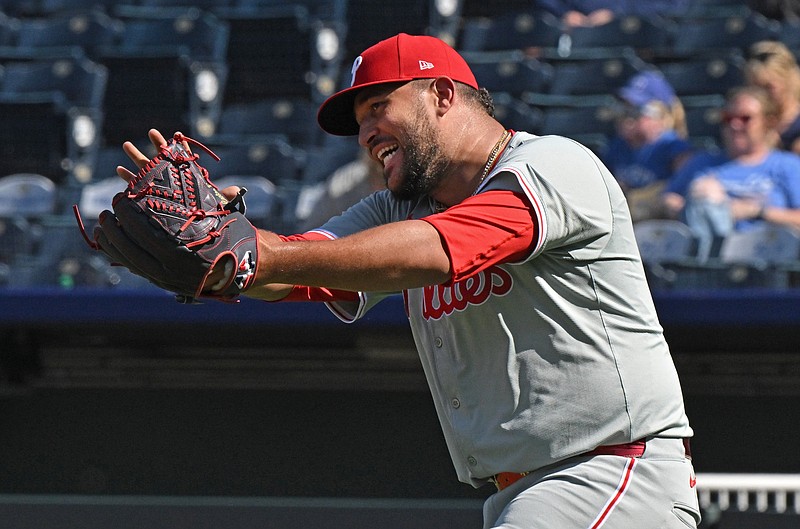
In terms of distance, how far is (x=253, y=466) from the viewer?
528 cm

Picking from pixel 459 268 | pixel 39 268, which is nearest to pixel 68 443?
pixel 39 268

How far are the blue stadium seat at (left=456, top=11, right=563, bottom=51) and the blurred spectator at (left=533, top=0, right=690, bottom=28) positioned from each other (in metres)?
0.17

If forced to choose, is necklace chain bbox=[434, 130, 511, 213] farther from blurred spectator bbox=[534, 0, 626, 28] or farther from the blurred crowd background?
blurred spectator bbox=[534, 0, 626, 28]

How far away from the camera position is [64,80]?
705 centimetres

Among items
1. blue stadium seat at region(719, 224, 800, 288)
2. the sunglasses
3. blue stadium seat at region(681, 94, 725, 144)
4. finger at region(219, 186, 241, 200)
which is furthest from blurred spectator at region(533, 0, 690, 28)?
finger at region(219, 186, 241, 200)

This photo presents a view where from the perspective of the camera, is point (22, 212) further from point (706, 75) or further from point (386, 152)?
point (386, 152)

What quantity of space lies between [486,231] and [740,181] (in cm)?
354

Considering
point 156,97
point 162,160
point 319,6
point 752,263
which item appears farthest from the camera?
point 319,6

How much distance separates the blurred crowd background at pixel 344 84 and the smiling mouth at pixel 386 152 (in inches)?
89.3

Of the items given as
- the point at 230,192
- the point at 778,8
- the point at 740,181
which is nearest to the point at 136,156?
the point at 230,192

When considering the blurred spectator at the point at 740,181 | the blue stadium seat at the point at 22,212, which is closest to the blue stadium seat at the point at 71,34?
the blue stadium seat at the point at 22,212

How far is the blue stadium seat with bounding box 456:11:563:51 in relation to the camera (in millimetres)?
7102

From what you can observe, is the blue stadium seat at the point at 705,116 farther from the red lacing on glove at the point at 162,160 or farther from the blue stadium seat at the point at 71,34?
the red lacing on glove at the point at 162,160

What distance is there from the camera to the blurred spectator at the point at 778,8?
6.98 m
